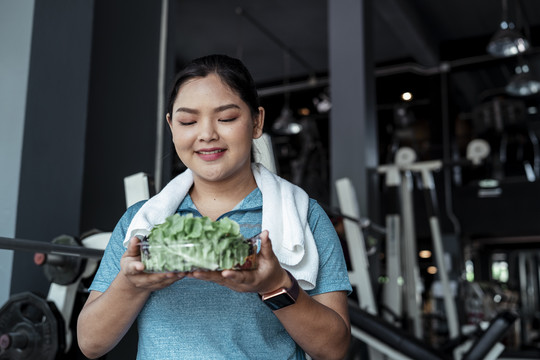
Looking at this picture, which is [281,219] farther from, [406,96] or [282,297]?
[406,96]

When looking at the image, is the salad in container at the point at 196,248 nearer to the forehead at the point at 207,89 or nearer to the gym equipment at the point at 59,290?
the forehead at the point at 207,89

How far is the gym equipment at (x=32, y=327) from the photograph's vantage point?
1509 mm

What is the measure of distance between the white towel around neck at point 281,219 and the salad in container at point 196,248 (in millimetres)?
183

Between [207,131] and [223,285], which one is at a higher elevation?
[207,131]

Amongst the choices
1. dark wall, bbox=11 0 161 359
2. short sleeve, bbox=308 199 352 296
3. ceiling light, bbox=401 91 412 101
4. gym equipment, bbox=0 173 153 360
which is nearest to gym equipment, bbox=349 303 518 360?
dark wall, bbox=11 0 161 359

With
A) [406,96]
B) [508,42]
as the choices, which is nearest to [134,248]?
[508,42]

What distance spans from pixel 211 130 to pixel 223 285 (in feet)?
0.89

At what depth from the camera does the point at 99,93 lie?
209cm

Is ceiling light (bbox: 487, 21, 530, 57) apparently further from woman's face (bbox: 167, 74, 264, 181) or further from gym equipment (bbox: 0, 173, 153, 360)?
woman's face (bbox: 167, 74, 264, 181)

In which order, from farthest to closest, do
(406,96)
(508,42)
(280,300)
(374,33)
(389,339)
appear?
1. (406,96)
2. (374,33)
3. (508,42)
4. (389,339)
5. (280,300)

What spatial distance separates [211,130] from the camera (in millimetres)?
1046

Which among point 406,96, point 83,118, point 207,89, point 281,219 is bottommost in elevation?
point 281,219

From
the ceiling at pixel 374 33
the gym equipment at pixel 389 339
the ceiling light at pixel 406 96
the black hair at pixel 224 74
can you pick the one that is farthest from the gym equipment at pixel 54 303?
the ceiling light at pixel 406 96

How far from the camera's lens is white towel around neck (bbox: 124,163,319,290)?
1.03m
